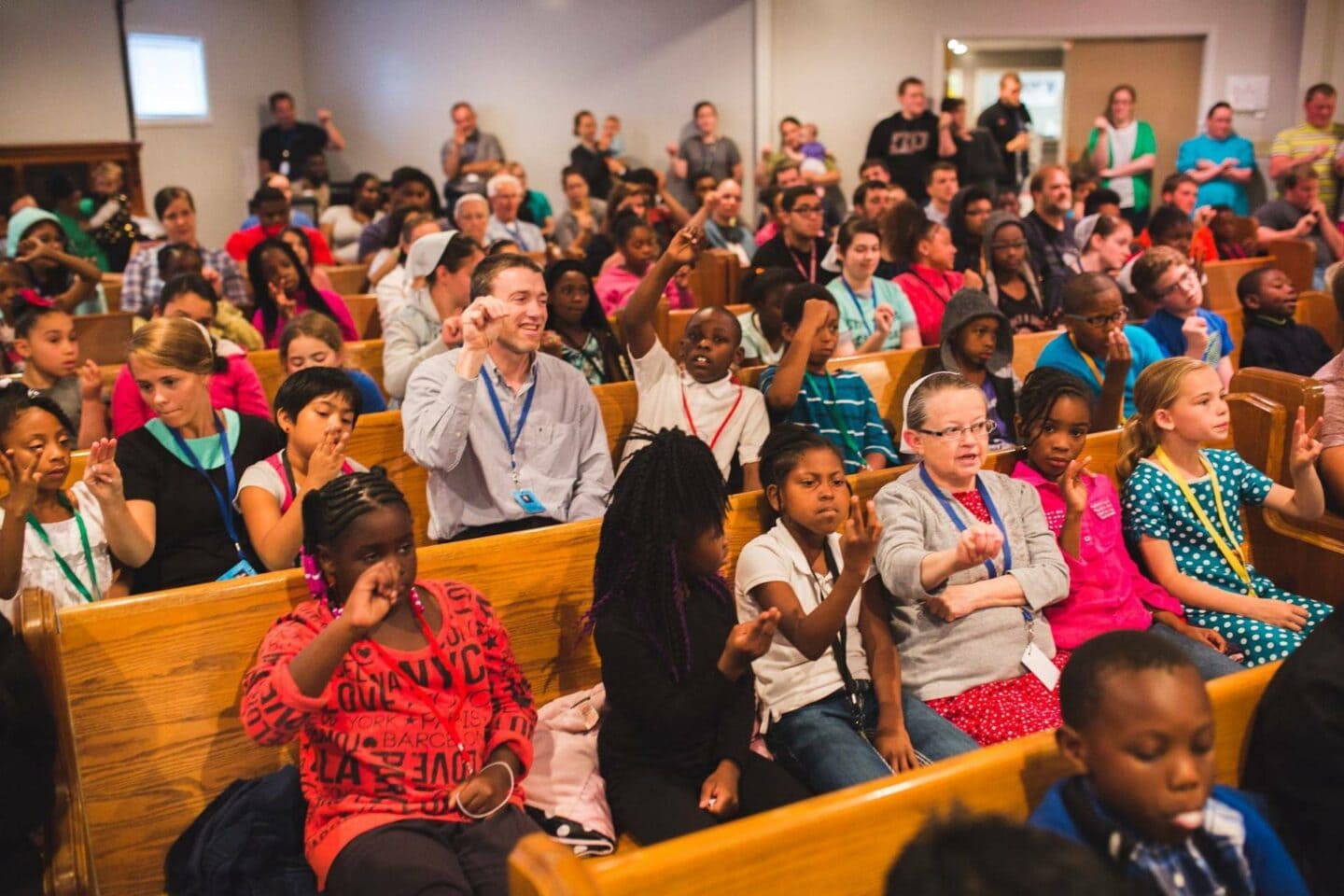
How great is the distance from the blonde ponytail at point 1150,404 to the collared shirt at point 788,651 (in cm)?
104

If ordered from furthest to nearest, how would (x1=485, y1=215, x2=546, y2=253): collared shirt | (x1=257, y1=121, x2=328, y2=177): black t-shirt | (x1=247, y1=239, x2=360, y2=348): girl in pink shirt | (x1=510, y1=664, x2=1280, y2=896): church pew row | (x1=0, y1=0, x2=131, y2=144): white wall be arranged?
1. (x1=257, y1=121, x2=328, y2=177): black t-shirt
2. (x1=0, y1=0, x2=131, y2=144): white wall
3. (x1=485, y1=215, x2=546, y2=253): collared shirt
4. (x1=247, y1=239, x2=360, y2=348): girl in pink shirt
5. (x1=510, y1=664, x2=1280, y2=896): church pew row

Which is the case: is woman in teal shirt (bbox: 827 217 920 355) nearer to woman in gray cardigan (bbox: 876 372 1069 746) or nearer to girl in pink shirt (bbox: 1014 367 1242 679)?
girl in pink shirt (bbox: 1014 367 1242 679)

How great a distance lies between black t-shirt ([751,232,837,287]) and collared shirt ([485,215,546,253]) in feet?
5.81

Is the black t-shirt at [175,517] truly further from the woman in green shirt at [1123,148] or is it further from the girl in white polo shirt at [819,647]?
the woman in green shirt at [1123,148]

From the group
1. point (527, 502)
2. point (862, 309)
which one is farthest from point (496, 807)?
point (862, 309)

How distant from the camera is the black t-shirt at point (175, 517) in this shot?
3008 millimetres

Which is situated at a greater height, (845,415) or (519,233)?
(519,233)

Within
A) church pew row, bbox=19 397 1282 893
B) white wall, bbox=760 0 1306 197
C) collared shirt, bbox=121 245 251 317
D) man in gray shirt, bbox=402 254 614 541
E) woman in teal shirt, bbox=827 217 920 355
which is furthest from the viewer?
white wall, bbox=760 0 1306 197

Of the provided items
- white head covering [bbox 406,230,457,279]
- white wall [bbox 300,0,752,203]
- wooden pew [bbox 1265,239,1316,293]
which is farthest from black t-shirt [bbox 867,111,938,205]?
white head covering [bbox 406,230,457,279]

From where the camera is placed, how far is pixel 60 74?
9.82 meters

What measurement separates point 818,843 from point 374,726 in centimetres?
94

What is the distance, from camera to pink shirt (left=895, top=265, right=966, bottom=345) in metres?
5.38

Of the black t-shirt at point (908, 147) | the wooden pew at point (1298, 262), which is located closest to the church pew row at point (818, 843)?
the wooden pew at point (1298, 262)

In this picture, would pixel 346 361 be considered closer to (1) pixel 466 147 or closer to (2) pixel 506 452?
(2) pixel 506 452
